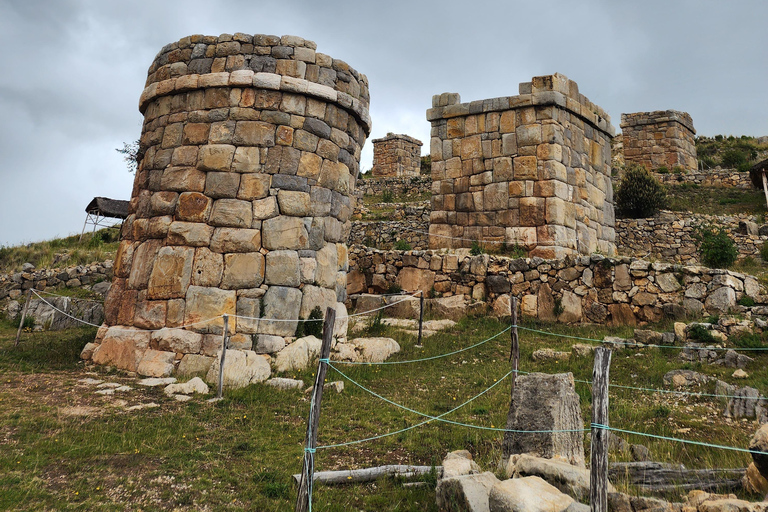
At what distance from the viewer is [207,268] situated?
6.96 metres

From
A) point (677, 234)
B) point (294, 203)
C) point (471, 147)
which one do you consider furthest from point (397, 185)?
point (294, 203)

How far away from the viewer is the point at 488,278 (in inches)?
393

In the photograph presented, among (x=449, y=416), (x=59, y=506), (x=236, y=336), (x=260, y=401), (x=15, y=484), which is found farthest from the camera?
(x=236, y=336)

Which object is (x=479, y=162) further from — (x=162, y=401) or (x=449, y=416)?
(x=162, y=401)

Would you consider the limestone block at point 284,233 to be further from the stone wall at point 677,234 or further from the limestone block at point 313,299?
the stone wall at point 677,234

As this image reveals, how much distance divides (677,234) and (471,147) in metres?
8.16

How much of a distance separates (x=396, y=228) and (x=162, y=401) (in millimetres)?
11797

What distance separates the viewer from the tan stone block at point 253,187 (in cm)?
718

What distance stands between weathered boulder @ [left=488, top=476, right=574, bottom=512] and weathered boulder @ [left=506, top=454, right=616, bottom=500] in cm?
22

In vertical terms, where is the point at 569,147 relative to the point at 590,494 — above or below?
above

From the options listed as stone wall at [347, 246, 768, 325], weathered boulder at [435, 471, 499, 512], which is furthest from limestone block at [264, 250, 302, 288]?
weathered boulder at [435, 471, 499, 512]

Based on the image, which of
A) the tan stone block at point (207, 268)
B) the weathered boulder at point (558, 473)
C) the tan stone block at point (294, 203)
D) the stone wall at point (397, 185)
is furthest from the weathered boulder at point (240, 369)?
the stone wall at point (397, 185)

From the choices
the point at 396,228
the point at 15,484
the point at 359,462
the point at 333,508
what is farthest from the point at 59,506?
the point at 396,228

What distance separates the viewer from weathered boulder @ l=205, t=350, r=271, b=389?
243 inches
